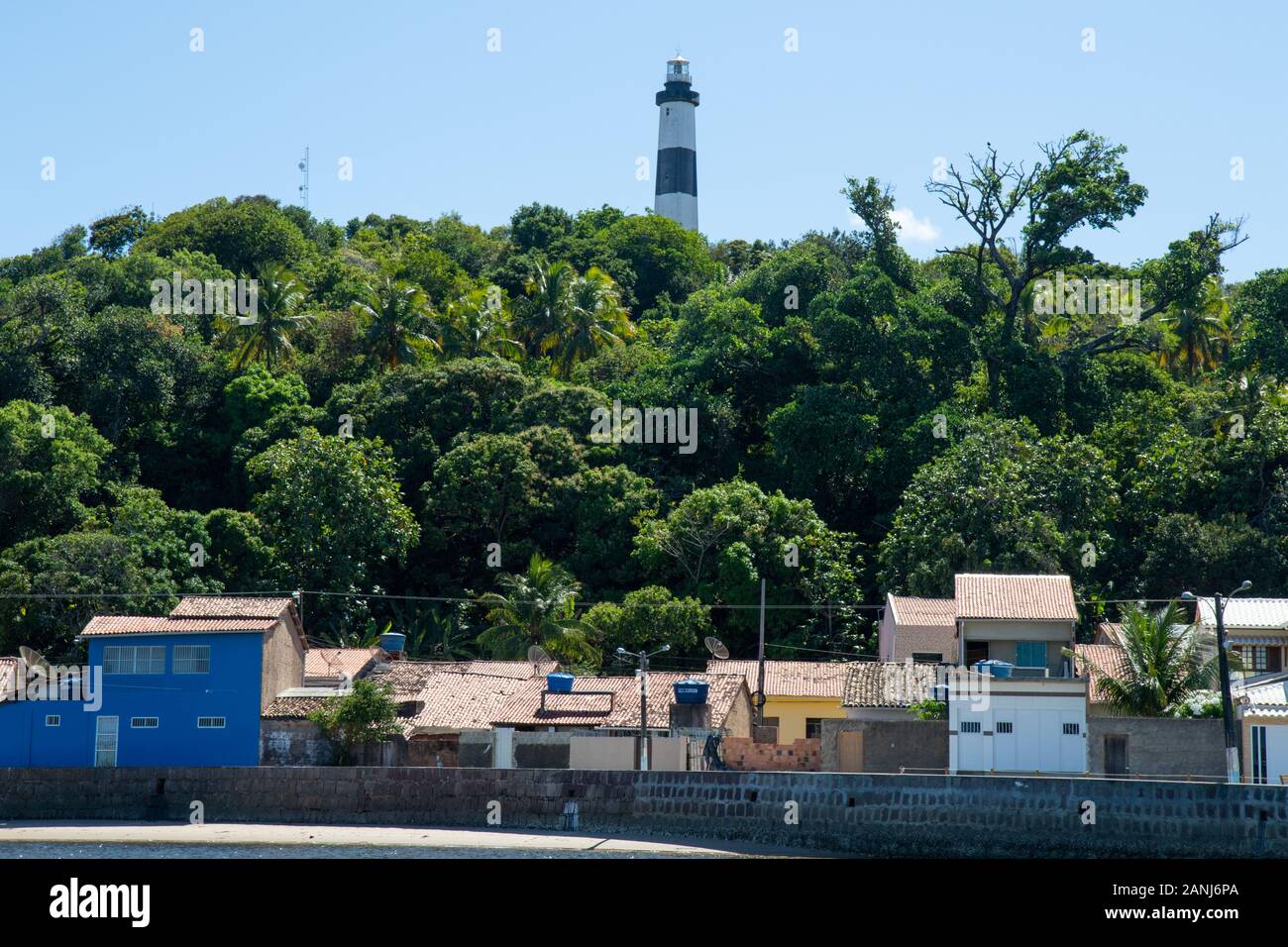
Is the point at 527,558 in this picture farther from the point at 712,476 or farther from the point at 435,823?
the point at 435,823

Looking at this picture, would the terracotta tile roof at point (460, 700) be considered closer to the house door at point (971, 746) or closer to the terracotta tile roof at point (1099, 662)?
the house door at point (971, 746)

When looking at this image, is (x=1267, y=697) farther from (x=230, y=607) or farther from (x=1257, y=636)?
(x=230, y=607)

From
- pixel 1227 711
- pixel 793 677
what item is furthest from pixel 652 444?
pixel 1227 711

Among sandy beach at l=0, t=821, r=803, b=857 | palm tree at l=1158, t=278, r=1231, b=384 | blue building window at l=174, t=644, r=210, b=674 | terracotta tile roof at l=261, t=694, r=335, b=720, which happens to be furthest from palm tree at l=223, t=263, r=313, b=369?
palm tree at l=1158, t=278, r=1231, b=384

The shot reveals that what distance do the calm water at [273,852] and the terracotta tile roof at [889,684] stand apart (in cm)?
1168

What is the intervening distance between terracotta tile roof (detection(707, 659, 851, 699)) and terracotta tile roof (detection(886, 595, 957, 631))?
2.56 meters

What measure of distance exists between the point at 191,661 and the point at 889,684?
21082mm

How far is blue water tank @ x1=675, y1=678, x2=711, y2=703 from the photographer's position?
51.8 metres

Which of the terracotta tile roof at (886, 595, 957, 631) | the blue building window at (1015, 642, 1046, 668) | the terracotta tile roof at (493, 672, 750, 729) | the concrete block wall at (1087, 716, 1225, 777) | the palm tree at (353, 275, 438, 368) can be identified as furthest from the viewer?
the palm tree at (353, 275, 438, 368)

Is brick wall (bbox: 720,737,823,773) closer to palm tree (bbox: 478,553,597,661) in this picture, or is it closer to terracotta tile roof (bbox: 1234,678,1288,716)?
palm tree (bbox: 478,553,597,661)

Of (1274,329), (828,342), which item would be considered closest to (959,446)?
(828,342)

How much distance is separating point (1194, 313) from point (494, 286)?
1371 inches

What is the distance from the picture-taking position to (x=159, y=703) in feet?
171

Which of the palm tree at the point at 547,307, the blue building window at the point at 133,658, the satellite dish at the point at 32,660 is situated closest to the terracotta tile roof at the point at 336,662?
the blue building window at the point at 133,658
